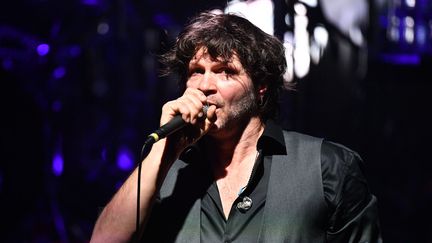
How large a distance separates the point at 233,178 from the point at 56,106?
2.34 metres

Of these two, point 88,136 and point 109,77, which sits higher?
point 109,77

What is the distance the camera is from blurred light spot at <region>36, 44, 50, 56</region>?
12.1 feet

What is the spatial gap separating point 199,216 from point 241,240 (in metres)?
0.15

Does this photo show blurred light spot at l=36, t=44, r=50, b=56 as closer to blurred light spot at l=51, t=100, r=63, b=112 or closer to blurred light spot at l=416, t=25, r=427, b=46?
blurred light spot at l=51, t=100, r=63, b=112

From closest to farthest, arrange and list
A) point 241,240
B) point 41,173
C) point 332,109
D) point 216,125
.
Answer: point 241,240 → point 216,125 → point 41,173 → point 332,109

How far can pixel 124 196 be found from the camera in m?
1.61

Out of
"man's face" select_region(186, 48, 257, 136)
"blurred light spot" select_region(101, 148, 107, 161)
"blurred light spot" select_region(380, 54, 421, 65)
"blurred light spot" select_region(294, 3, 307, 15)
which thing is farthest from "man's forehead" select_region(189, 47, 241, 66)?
"blurred light spot" select_region(380, 54, 421, 65)

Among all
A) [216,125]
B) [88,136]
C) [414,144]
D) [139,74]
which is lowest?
[414,144]

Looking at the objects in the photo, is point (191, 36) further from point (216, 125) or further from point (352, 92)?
point (352, 92)

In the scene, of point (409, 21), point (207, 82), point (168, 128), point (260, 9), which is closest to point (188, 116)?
point (168, 128)

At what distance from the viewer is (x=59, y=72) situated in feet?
12.2

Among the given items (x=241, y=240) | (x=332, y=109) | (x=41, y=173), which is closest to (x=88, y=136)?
(x=41, y=173)

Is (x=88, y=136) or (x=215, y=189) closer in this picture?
(x=215, y=189)

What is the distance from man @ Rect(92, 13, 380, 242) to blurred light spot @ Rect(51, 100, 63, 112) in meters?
2.08
